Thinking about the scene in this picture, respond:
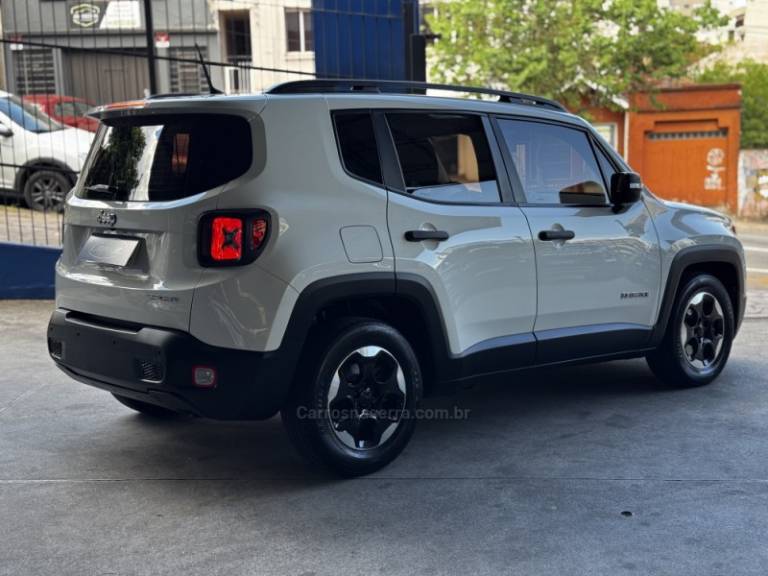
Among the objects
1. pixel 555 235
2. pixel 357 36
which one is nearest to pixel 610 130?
pixel 357 36

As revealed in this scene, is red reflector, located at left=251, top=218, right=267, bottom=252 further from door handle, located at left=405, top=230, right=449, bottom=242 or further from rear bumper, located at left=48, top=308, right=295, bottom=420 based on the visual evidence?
door handle, located at left=405, top=230, right=449, bottom=242

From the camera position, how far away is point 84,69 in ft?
32.7

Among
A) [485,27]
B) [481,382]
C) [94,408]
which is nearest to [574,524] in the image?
[481,382]

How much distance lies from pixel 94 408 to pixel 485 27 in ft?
85.6

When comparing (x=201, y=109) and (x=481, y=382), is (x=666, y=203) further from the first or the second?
(x=201, y=109)

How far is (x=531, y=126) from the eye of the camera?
5.33 m

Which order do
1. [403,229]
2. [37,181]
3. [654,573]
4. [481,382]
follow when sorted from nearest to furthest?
[654,573], [403,229], [481,382], [37,181]

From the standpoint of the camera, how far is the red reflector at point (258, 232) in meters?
4.05

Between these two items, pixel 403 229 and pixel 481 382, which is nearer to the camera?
pixel 403 229

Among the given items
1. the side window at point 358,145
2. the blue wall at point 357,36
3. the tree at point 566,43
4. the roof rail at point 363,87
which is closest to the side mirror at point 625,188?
the roof rail at point 363,87

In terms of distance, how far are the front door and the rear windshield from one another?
1.64m

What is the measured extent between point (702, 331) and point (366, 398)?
2799 millimetres

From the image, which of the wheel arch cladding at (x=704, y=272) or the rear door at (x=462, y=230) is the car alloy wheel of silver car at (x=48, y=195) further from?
the wheel arch cladding at (x=704, y=272)

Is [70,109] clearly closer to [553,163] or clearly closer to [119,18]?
[119,18]
